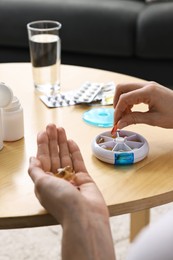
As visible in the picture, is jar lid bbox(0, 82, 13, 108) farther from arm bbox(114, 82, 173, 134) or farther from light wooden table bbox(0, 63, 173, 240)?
arm bbox(114, 82, 173, 134)

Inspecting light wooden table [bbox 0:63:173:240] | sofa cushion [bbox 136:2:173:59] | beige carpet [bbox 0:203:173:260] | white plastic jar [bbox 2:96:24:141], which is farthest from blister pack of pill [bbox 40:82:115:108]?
sofa cushion [bbox 136:2:173:59]

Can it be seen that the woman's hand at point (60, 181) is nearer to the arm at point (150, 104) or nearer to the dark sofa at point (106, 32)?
the arm at point (150, 104)

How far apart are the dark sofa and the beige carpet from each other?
0.84 m

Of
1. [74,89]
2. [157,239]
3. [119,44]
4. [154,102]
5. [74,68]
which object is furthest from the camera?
[119,44]

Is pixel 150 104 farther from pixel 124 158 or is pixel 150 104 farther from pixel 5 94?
pixel 5 94

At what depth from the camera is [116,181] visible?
973 millimetres

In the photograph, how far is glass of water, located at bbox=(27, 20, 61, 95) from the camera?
1.38m

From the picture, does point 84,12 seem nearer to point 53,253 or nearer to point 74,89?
point 74,89

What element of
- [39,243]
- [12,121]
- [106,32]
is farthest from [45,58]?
[106,32]

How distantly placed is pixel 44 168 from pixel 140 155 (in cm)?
20

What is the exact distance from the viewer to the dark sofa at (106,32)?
2252mm

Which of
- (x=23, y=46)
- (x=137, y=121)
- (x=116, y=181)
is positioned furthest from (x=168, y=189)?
(x=23, y=46)

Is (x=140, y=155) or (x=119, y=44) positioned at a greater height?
(x=140, y=155)

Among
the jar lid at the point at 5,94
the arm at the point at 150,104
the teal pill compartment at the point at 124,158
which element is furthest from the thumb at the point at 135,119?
the jar lid at the point at 5,94
